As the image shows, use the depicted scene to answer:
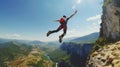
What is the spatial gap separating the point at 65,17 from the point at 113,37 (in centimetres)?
3974

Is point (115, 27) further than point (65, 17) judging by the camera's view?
Yes

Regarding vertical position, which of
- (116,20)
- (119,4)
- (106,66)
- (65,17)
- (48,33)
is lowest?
(106,66)

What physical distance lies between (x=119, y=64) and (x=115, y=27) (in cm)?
4098

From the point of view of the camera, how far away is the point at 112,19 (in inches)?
2480

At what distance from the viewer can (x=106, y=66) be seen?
2775 centimetres

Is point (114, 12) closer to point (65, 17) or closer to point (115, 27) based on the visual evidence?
point (115, 27)

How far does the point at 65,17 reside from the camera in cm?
2275

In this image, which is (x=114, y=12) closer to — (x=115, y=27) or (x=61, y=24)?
(x=115, y=27)

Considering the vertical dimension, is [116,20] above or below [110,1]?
below

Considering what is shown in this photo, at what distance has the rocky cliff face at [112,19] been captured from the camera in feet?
193

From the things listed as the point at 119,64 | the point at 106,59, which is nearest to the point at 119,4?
the point at 106,59

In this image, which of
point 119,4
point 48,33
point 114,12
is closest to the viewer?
point 48,33

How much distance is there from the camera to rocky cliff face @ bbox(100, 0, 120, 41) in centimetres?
5890

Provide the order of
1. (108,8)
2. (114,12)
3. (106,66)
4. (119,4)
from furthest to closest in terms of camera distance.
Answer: (108,8) → (114,12) → (119,4) → (106,66)
